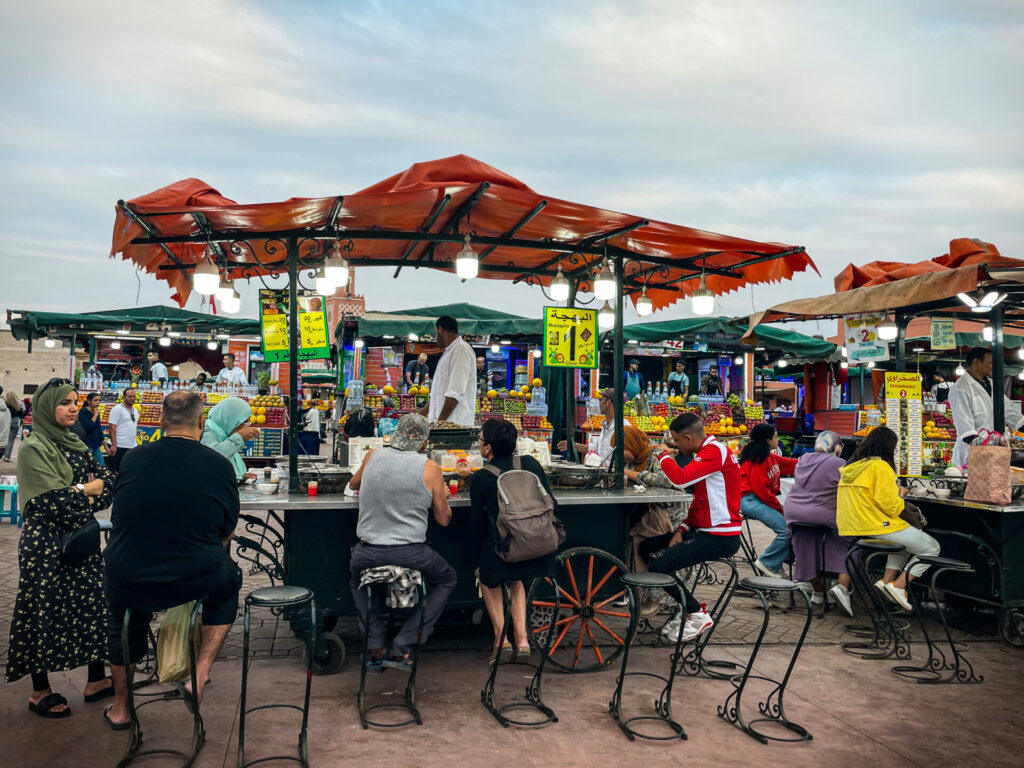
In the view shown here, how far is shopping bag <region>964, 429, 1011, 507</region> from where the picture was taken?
5887 millimetres

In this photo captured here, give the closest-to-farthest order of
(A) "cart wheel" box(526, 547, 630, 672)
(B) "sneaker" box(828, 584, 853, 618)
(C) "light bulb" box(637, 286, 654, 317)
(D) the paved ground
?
(D) the paved ground < (A) "cart wheel" box(526, 547, 630, 672) < (B) "sneaker" box(828, 584, 853, 618) < (C) "light bulb" box(637, 286, 654, 317)

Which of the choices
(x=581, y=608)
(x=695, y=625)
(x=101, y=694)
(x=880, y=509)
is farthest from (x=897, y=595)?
(x=101, y=694)

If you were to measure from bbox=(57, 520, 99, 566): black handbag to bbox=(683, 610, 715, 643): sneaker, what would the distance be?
12.9ft

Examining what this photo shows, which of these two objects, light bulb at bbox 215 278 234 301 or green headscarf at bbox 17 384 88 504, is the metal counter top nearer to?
green headscarf at bbox 17 384 88 504

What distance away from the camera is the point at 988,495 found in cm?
593

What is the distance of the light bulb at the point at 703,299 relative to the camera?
659 cm

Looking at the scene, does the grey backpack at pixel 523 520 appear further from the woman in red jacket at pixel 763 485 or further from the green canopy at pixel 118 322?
the green canopy at pixel 118 322

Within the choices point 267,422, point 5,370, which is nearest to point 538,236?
point 267,422

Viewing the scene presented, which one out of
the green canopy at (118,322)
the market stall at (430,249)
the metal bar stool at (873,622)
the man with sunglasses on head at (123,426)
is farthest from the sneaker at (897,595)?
the green canopy at (118,322)

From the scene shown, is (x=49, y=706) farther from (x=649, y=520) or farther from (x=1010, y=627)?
(x=1010, y=627)

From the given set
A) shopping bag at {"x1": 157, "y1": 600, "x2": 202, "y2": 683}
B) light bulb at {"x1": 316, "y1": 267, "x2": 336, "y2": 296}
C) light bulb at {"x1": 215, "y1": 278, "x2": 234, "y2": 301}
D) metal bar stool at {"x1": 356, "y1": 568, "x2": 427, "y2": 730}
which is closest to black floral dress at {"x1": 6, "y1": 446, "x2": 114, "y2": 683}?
shopping bag at {"x1": 157, "y1": 600, "x2": 202, "y2": 683}

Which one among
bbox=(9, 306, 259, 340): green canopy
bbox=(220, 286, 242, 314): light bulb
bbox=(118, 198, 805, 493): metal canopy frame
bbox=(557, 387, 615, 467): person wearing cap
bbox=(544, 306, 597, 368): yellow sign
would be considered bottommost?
bbox=(557, 387, 615, 467): person wearing cap

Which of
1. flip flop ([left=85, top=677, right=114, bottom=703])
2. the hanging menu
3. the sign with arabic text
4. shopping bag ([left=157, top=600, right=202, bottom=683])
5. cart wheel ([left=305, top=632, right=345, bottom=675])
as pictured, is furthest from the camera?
the sign with arabic text

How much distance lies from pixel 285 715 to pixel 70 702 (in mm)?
1339
